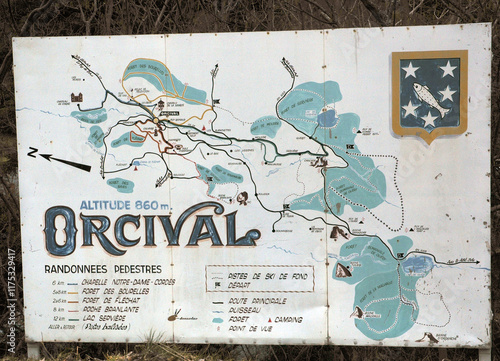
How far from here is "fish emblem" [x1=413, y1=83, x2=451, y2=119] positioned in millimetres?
4020

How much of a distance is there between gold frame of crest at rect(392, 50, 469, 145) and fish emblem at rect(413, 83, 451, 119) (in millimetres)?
124

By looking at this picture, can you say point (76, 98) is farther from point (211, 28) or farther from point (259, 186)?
point (211, 28)

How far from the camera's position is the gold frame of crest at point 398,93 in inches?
157

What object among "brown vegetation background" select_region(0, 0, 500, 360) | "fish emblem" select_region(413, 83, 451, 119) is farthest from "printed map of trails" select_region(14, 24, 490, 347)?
"brown vegetation background" select_region(0, 0, 500, 360)

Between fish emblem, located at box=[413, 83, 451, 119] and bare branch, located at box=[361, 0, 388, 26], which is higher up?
bare branch, located at box=[361, 0, 388, 26]

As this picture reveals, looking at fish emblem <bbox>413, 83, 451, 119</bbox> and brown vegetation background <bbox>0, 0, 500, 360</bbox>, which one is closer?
fish emblem <bbox>413, 83, 451, 119</bbox>

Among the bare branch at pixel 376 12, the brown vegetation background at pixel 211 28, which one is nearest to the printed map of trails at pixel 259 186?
the brown vegetation background at pixel 211 28

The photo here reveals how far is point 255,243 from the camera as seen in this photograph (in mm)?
→ 4184

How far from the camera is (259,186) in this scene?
4.17m

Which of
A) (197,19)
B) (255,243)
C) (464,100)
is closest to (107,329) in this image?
(255,243)

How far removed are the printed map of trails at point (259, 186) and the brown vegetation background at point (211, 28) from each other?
0.48 meters

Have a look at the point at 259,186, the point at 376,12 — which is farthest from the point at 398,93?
the point at 376,12

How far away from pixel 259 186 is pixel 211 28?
Result: 3.09 meters

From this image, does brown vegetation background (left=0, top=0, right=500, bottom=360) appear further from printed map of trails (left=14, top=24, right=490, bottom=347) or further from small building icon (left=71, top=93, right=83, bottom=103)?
small building icon (left=71, top=93, right=83, bottom=103)
